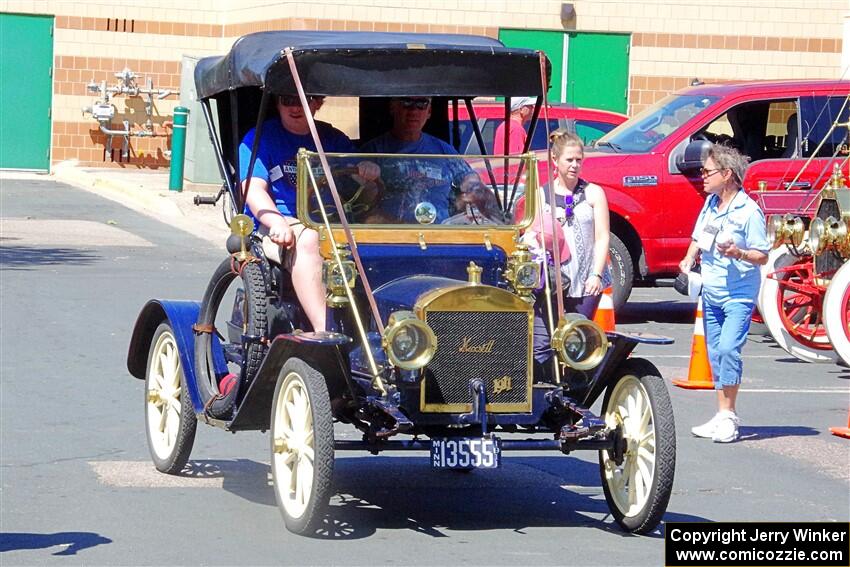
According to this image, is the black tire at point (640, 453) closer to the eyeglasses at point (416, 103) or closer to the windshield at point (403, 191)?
the windshield at point (403, 191)

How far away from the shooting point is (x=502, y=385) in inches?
273

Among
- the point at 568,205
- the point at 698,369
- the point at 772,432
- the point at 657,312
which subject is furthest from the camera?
the point at 657,312

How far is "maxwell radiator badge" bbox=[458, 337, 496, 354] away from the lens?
689 cm

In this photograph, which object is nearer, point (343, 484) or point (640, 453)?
point (640, 453)

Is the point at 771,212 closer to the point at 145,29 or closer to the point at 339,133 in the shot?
the point at 339,133

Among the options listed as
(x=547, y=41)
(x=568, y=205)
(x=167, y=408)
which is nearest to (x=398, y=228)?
(x=167, y=408)

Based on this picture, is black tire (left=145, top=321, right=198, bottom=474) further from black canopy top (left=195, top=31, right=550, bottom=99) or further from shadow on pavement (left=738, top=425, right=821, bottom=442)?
shadow on pavement (left=738, top=425, right=821, bottom=442)

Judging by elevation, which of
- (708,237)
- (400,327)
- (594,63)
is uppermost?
(594,63)

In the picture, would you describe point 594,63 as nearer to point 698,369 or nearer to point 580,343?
point 698,369

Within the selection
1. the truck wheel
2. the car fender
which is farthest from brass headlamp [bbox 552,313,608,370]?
the truck wheel

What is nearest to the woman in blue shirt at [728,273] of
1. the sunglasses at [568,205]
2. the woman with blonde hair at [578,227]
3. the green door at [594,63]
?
the woman with blonde hair at [578,227]

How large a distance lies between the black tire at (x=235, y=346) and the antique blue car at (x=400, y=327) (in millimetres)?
10

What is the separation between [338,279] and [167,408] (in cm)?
177

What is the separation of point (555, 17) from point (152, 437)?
20.3 m
